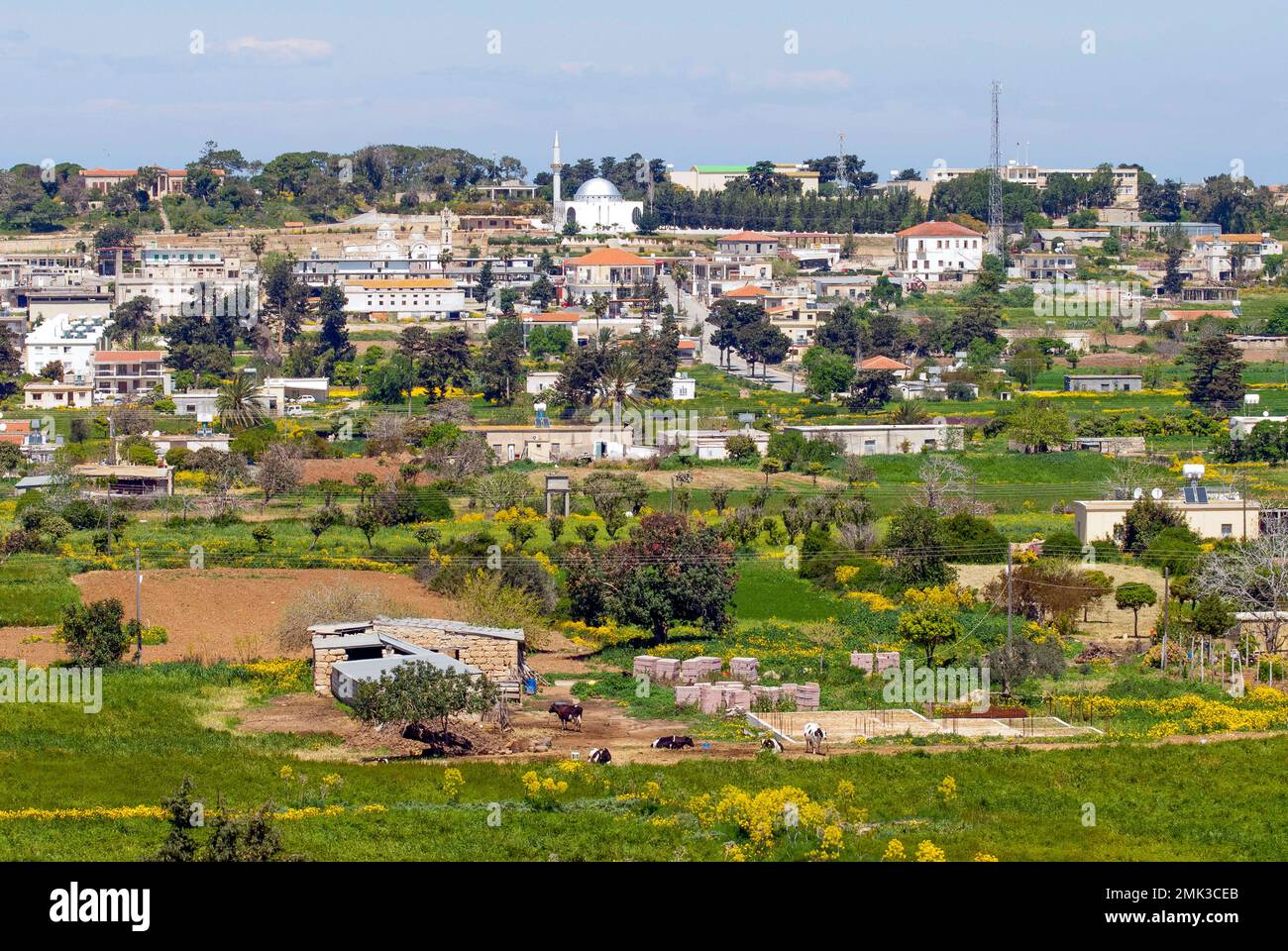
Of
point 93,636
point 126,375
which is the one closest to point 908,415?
point 126,375

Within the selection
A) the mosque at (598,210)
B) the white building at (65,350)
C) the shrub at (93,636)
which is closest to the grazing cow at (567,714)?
the shrub at (93,636)

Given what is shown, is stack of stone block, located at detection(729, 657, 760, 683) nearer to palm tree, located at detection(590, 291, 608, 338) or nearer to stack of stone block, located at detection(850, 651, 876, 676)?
stack of stone block, located at detection(850, 651, 876, 676)

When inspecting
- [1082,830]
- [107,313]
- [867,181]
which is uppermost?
[867,181]

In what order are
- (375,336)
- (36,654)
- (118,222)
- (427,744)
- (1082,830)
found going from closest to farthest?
(1082,830) < (427,744) < (36,654) < (375,336) < (118,222)

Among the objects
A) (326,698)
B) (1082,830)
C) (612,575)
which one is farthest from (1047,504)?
(1082,830)

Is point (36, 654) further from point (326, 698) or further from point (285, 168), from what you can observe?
point (285, 168)

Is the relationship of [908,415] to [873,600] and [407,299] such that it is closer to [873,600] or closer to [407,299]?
[873,600]

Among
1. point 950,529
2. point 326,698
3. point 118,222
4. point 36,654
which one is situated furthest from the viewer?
point 118,222
